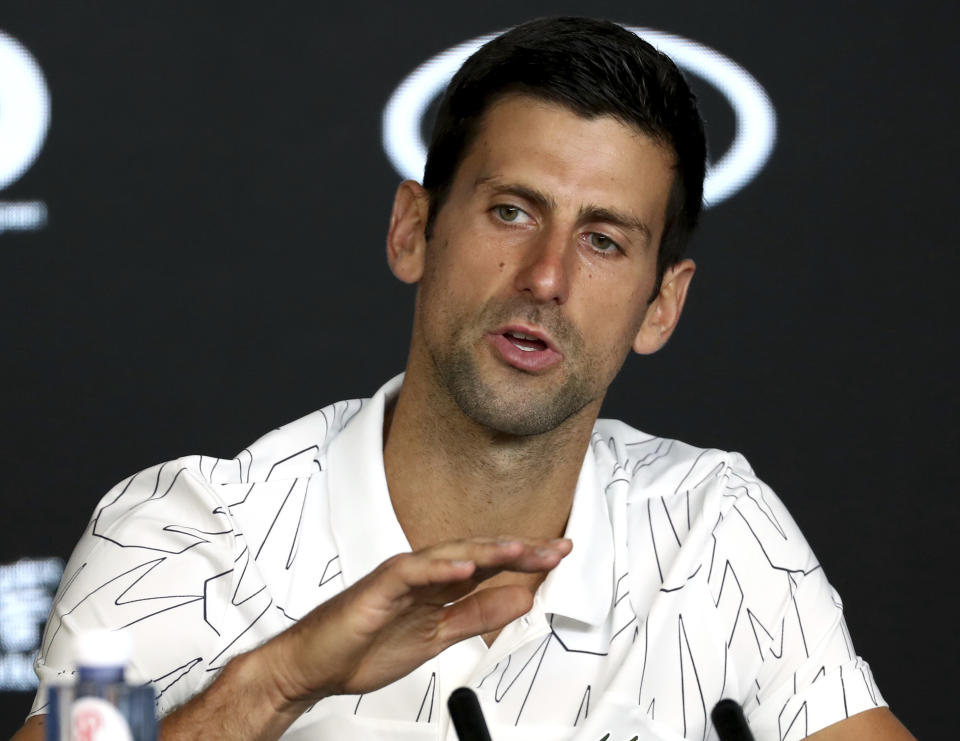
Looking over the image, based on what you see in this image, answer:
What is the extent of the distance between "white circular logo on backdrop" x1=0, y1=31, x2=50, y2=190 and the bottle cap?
1.60 metres

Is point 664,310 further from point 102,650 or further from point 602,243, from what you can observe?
point 102,650

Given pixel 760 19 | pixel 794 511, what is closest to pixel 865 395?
pixel 794 511

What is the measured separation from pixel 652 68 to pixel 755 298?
0.82m

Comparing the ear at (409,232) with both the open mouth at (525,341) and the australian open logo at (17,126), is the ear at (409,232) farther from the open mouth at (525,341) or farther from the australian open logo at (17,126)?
the australian open logo at (17,126)

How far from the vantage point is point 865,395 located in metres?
2.25

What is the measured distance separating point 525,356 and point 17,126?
116 centimetres

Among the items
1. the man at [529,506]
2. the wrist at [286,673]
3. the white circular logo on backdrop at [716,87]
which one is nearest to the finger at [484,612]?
the wrist at [286,673]

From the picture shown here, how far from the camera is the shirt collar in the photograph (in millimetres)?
1378

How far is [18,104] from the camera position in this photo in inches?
85.0

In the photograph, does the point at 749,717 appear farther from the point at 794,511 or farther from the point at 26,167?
the point at 26,167

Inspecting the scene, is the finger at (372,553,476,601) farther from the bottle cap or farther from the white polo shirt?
the white polo shirt

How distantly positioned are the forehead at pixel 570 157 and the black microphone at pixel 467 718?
1.85 feet

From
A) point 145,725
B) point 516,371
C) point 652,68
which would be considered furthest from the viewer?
point 652,68

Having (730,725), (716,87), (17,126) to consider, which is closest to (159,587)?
(730,725)
